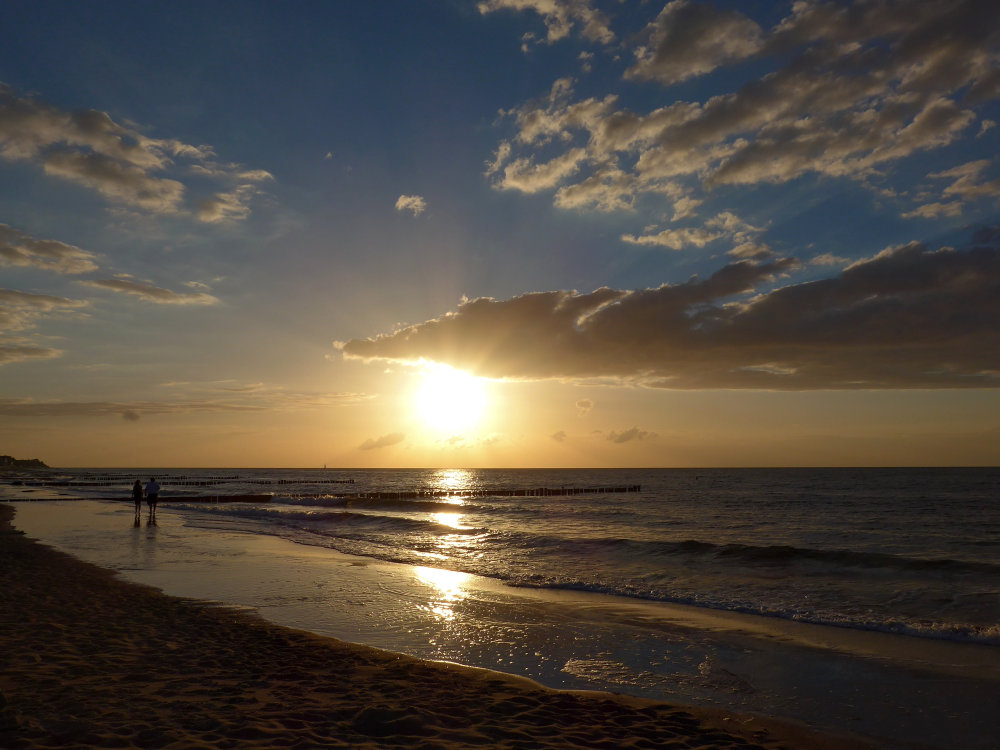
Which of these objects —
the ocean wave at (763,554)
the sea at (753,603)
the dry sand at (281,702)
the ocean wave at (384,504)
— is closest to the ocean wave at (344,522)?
the sea at (753,603)

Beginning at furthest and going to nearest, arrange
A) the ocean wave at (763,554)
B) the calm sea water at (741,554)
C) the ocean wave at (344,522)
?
the ocean wave at (344,522) → the ocean wave at (763,554) → the calm sea water at (741,554)

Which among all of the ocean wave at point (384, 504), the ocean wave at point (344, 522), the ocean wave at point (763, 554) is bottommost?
the ocean wave at point (384, 504)

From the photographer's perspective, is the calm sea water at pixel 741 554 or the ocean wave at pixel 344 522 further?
the ocean wave at pixel 344 522

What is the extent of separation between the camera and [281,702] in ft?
23.9

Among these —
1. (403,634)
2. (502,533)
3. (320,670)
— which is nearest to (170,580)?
(403,634)

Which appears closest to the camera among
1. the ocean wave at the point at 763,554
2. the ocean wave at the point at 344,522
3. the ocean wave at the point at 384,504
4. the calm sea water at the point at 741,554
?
the calm sea water at the point at 741,554

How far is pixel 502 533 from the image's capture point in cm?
3194

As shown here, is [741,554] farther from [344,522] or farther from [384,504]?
[384,504]

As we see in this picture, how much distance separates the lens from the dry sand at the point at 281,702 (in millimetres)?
6203

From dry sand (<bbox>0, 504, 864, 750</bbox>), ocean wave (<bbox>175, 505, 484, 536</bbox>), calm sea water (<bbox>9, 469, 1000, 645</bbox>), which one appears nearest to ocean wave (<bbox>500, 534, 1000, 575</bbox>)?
calm sea water (<bbox>9, 469, 1000, 645</bbox>)

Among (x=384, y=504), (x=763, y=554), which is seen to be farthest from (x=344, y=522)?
(x=763, y=554)

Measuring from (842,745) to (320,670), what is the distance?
6.91 meters

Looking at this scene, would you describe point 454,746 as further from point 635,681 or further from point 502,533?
point 502,533

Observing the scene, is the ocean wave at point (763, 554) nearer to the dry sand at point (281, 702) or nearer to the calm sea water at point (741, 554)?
the calm sea water at point (741, 554)
